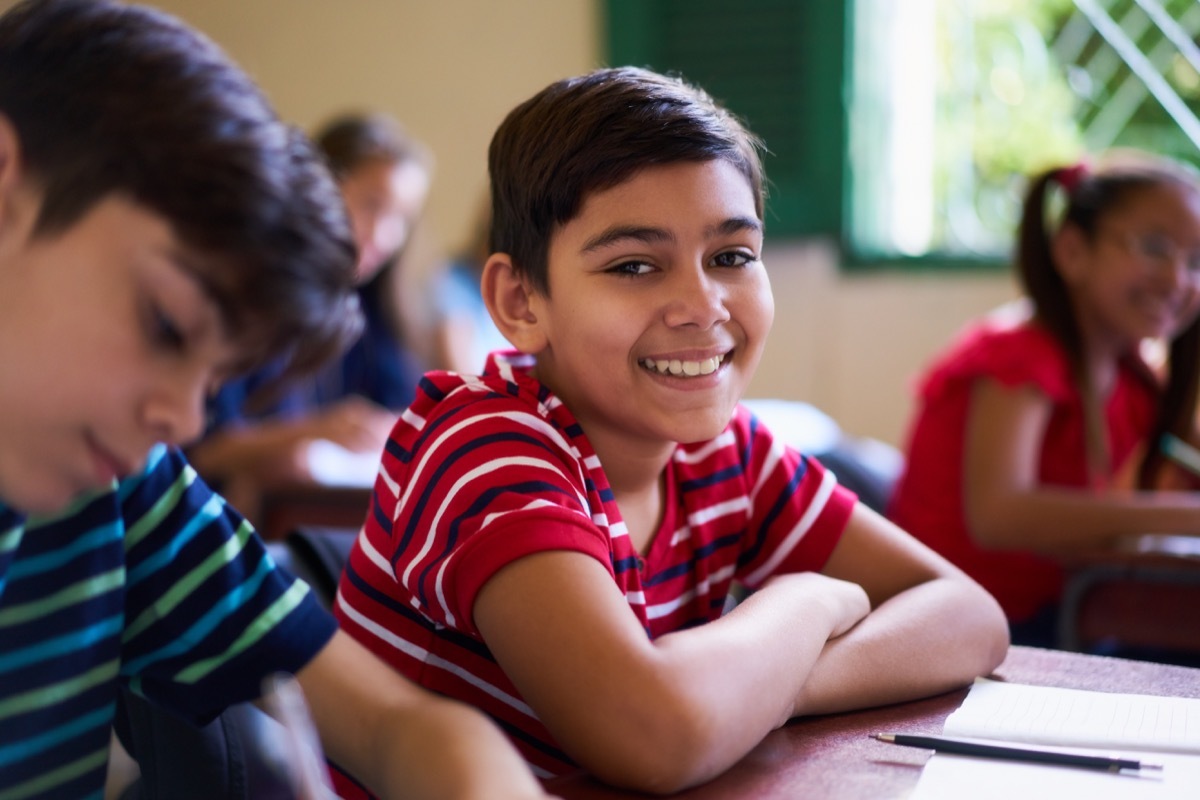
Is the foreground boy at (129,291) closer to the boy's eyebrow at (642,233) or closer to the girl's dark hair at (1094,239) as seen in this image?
the boy's eyebrow at (642,233)

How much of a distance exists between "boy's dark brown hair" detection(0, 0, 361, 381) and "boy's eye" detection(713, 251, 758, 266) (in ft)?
1.51

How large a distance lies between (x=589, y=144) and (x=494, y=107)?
313 cm

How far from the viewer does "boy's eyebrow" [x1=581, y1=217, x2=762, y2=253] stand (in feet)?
3.64

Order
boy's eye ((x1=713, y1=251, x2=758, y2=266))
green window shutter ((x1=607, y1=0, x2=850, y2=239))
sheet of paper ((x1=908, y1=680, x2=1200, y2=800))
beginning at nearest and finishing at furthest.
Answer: sheet of paper ((x1=908, y1=680, x2=1200, y2=800)) → boy's eye ((x1=713, y1=251, x2=758, y2=266)) → green window shutter ((x1=607, y1=0, x2=850, y2=239))

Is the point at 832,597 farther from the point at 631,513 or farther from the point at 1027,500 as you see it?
the point at 1027,500

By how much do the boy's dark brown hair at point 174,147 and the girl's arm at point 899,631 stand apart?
51 cm

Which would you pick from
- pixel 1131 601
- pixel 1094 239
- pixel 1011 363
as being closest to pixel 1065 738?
pixel 1131 601

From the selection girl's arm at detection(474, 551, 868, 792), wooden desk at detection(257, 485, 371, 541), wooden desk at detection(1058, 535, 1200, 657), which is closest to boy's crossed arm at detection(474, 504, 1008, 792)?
girl's arm at detection(474, 551, 868, 792)

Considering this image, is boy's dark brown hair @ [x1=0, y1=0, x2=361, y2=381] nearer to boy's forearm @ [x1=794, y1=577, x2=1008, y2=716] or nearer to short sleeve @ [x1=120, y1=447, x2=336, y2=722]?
short sleeve @ [x1=120, y1=447, x2=336, y2=722]

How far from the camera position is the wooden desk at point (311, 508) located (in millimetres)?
2289

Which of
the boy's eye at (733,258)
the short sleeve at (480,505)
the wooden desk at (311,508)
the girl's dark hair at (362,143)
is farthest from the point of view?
the girl's dark hair at (362,143)

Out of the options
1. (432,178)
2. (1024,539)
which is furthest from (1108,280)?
(432,178)

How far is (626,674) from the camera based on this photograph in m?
0.89

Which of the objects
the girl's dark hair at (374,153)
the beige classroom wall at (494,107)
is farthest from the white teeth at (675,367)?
the beige classroom wall at (494,107)
